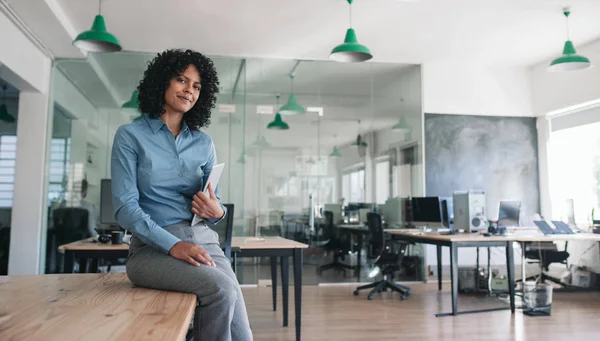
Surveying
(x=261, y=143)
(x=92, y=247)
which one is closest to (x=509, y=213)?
(x=261, y=143)

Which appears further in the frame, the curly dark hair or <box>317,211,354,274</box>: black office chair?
<box>317,211,354,274</box>: black office chair

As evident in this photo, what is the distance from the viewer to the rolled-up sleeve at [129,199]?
1.39 meters

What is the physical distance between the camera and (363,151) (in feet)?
23.4

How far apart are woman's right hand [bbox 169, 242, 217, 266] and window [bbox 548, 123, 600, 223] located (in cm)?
636

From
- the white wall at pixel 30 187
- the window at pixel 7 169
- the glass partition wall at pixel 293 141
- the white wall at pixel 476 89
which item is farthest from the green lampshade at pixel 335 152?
the window at pixel 7 169

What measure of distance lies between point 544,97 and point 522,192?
154 centimetres

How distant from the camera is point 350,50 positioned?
180 inches

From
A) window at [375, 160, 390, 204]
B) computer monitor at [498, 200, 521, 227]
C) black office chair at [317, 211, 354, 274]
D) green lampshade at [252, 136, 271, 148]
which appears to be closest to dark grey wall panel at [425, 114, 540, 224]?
window at [375, 160, 390, 204]

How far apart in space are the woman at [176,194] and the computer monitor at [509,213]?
540 cm

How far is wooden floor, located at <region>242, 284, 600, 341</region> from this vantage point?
12.8ft

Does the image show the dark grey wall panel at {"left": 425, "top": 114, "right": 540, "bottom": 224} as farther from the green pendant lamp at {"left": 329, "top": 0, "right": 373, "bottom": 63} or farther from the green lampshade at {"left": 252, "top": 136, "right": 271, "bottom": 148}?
the green pendant lamp at {"left": 329, "top": 0, "right": 373, "bottom": 63}

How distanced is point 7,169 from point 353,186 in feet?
18.9

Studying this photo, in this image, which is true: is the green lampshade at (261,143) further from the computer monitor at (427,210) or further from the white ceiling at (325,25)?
the computer monitor at (427,210)

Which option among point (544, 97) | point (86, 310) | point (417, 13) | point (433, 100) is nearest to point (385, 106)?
point (433, 100)
